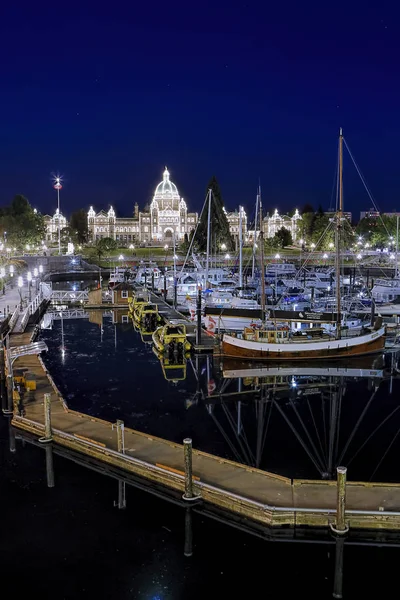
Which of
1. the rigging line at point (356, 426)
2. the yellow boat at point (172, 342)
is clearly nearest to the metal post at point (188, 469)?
the rigging line at point (356, 426)

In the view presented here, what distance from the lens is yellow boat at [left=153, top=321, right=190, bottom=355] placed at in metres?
34.1

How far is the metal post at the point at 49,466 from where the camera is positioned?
17078 millimetres

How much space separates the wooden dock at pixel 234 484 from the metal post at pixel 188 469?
29cm

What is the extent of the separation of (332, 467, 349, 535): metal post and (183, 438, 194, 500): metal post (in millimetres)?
4036

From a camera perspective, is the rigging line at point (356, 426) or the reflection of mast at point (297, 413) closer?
the reflection of mast at point (297, 413)

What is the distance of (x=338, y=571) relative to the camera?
1294 centimetres

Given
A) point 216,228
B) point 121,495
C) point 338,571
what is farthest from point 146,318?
point 216,228

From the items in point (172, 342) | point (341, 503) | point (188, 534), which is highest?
point (172, 342)

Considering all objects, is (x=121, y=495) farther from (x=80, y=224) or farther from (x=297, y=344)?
(x=80, y=224)

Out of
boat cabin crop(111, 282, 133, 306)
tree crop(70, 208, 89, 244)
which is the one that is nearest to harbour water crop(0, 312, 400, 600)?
boat cabin crop(111, 282, 133, 306)

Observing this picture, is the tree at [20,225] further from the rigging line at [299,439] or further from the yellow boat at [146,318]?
the rigging line at [299,439]

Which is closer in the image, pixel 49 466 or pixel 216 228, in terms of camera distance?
pixel 49 466

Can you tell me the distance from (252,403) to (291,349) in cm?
821

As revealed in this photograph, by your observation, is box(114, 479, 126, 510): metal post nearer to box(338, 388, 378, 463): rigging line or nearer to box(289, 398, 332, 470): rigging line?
box(289, 398, 332, 470): rigging line
